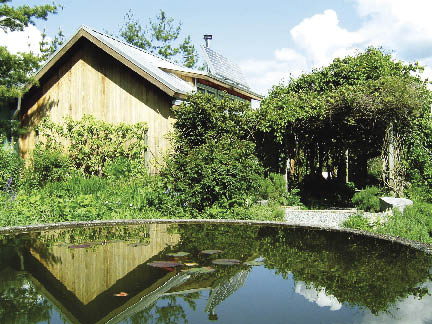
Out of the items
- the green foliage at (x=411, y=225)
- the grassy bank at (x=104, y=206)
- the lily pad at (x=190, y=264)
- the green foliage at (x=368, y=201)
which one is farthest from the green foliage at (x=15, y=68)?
the lily pad at (x=190, y=264)

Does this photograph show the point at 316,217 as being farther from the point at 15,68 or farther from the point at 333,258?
the point at 15,68

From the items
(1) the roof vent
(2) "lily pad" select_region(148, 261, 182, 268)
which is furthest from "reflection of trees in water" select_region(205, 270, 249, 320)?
(1) the roof vent

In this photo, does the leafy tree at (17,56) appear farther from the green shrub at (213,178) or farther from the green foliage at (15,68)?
the green shrub at (213,178)

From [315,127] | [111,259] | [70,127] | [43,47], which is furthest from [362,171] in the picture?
[43,47]

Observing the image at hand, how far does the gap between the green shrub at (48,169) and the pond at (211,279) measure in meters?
6.90

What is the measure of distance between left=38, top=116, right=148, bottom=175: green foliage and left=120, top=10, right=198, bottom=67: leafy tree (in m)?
24.7

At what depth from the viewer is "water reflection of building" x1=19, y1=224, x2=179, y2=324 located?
2668mm

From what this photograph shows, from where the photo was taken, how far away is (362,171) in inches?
782

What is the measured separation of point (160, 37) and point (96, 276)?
115 ft

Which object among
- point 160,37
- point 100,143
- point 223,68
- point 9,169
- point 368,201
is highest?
point 160,37

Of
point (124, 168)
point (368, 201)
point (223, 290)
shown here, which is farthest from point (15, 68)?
point (223, 290)

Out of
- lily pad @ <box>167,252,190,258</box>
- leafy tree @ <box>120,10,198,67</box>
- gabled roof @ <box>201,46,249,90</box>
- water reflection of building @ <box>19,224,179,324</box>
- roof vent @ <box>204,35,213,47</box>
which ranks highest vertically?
leafy tree @ <box>120,10,198,67</box>

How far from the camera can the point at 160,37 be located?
36344 millimetres

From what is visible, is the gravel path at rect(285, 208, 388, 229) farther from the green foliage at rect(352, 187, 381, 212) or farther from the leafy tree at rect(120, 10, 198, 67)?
the leafy tree at rect(120, 10, 198, 67)
